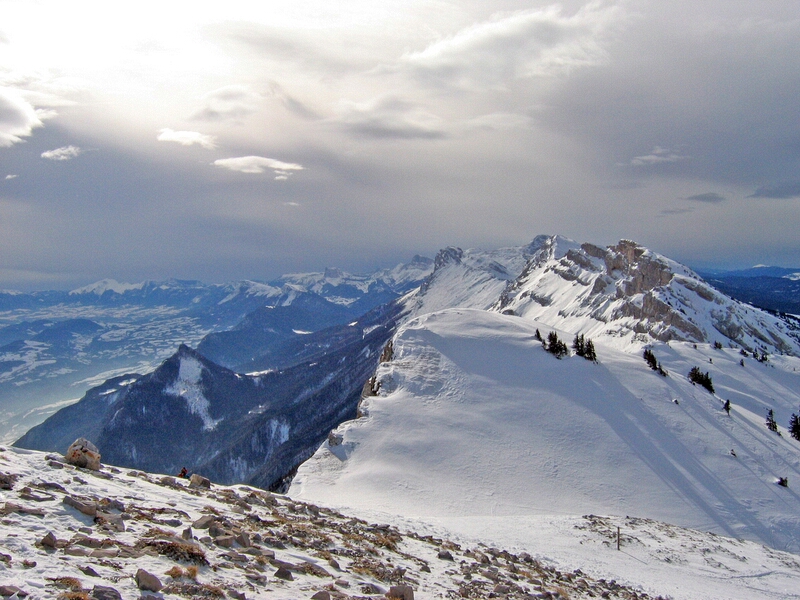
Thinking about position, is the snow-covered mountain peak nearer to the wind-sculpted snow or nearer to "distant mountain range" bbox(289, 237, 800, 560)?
"distant mountain range" bbox(289, 237, 800, 560)

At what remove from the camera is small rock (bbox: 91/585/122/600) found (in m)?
9.23

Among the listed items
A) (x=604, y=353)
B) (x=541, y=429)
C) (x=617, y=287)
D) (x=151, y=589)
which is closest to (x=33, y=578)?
(x=151, y=589)

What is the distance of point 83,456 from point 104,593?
41.0 feet

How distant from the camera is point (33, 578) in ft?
31.8

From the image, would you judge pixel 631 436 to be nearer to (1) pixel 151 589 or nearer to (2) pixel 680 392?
(2) pixel 680 392

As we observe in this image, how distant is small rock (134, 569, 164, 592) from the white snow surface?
1854cm

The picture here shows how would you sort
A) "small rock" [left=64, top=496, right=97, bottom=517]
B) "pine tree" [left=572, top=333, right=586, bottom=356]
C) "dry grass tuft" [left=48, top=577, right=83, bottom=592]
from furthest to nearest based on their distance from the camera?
1. "pine tree" [left=572, top=333, right=586, bottom=356]
2. "small rock" [left=64, top=496, right=97, bottom=517]
3. "dry grass tuft" [left=48, top=577, right=83, bottom=592]

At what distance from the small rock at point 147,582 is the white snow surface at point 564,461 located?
18.5m

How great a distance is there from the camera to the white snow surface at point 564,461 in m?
29.7

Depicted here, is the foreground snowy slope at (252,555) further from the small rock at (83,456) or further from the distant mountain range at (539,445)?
the distant mountain range at (539,445)

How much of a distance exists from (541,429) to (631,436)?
912 cm

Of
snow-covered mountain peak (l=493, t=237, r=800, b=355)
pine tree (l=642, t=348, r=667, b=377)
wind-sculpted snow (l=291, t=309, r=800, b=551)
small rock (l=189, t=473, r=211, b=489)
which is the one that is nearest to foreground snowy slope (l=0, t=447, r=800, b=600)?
small rock (l=189, t=473, r=211, b=489)

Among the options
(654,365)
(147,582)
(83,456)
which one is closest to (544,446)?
(654,365)

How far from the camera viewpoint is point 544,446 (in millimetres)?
46812
